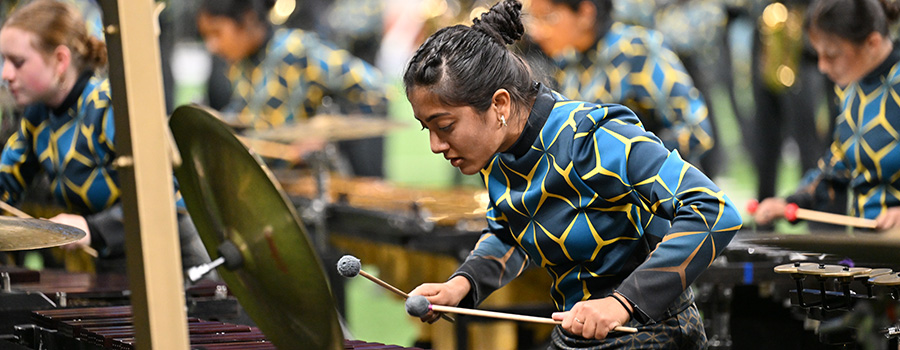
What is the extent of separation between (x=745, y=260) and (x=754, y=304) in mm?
135

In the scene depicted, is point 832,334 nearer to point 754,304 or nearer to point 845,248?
point 845,248

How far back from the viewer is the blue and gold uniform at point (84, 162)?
363 cm

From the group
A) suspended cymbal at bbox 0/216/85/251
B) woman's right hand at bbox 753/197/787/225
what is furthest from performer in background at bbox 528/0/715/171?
suspended cymbal at bbox 0/216/85/251

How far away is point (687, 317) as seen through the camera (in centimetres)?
240

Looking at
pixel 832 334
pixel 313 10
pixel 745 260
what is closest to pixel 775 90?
pixel 313 10

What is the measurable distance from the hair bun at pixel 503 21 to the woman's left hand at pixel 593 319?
0.66m

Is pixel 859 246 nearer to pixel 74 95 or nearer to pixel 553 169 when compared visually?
pixel 553 169

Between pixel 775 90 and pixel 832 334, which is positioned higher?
pixel 775 90

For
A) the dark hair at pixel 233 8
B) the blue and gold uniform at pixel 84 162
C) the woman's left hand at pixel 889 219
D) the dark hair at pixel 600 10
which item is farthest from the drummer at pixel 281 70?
the woman's left hand at pixel 889 219

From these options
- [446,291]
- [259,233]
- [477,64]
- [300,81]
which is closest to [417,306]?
[446,291]

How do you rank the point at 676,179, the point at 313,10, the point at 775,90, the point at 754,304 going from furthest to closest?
the point at 313,10, the point at 775,90, the point at 754,304, the point at 676,179

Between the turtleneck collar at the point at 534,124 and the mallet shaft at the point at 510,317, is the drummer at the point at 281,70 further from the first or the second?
the mallet shaft at the point at 510,317

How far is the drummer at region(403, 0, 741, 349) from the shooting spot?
2.26 m

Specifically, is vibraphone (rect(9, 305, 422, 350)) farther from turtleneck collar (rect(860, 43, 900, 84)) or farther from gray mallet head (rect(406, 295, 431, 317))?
turtleneck collar (rect(860, 43, 900, 84))
